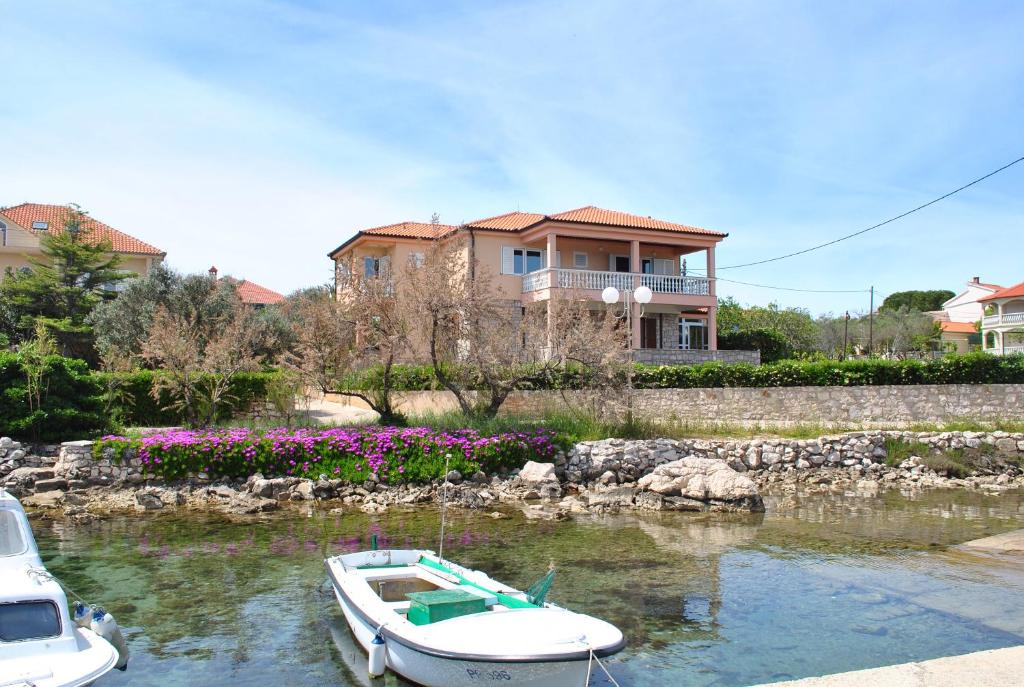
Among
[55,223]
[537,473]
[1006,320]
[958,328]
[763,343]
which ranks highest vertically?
[55,223]

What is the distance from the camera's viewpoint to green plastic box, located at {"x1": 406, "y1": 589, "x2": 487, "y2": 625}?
7297mm

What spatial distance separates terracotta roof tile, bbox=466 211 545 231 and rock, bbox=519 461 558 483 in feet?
54.9

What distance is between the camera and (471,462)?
1766cm

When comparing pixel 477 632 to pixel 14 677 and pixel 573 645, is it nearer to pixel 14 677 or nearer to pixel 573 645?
pixel 573 645

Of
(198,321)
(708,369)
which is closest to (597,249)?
(708,369)

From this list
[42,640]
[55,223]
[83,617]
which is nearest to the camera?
[42,640]

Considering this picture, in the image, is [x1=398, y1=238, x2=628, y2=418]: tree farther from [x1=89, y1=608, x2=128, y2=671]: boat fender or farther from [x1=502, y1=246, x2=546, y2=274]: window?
[x1=502, y1=246, x2=546, y2=274]: window

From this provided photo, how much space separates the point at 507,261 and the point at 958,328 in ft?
184

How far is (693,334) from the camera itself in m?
39.3

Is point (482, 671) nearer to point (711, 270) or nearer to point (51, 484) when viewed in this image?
point (51, 484)

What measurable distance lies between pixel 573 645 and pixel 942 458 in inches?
729

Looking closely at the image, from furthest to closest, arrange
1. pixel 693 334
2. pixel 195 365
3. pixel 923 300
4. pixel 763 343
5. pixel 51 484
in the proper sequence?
pixel 923 300 → pixel 693 334 → pixel 763 343 → pixel 195 365 → pixel 51 484

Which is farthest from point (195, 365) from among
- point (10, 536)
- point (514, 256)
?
point (514, 256)

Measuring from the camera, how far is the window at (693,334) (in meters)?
38.4
